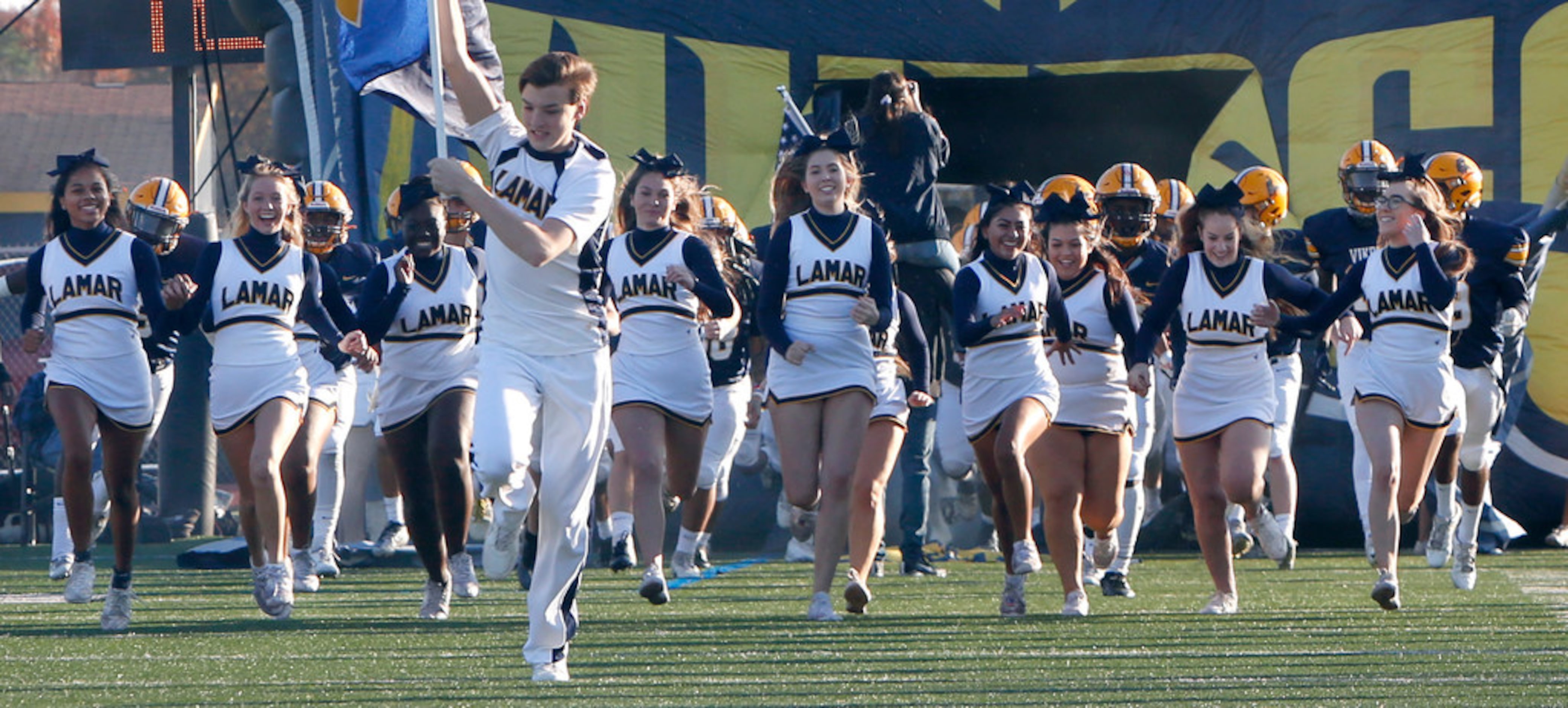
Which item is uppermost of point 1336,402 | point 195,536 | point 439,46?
point 439,46

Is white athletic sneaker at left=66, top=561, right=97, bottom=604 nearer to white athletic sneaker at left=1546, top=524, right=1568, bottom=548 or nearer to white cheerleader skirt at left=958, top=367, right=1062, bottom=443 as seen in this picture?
white cheerleader skirt at left=958, top=367, right=1062, bottom=443

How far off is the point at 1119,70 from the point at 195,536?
303 inches

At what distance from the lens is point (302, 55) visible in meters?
14.5

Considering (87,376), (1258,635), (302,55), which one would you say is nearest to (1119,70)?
(302,55)

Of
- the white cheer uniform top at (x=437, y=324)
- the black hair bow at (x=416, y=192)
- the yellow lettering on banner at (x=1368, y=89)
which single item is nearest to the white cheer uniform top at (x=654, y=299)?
the white cheer uniform top at (x=437, y=324)

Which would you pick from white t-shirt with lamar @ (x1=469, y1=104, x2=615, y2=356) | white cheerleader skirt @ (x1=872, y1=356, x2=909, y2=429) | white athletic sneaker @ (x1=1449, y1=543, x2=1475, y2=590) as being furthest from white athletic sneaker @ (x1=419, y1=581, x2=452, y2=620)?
white athletic sneaker @ (x1=1449, y1=543, x2=1475, y2=590)

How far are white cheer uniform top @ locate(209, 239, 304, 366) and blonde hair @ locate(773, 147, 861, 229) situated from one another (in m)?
2.03

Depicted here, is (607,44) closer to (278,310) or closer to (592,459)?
(278,310)

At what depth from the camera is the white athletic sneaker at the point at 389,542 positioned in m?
12.7

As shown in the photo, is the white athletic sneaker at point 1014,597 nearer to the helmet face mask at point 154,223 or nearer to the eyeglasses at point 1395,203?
the eyeglasses at point 1395,203

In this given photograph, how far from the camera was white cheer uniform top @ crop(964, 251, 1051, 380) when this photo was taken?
28.8 feet

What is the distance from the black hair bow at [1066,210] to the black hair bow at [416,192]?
2.57m

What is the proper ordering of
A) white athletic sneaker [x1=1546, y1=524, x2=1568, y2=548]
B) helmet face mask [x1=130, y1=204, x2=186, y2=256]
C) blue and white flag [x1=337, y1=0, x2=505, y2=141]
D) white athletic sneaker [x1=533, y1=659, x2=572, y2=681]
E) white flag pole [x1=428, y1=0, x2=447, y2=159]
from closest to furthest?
white athletic sneaker [x1=533, y1=659, x2=572, y2=681] < white flag pole [x1=428, y1=0, x2=447, y2=159] < blue and white flag [x1=337, y1=0, x2=505, y2=141] < helmet face mask [x1=130, y1=204, x2=186, y2=256] < white athletic sneaker [x1=1546, y1=524, x2=1568, y2=548]

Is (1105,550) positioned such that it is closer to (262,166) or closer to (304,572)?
(304,572)
